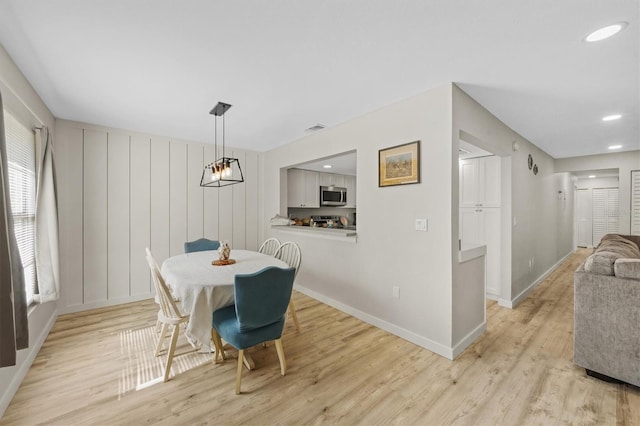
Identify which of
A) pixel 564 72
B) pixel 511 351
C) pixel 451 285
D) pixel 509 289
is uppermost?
pixel 564 72

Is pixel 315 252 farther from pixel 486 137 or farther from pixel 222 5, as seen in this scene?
pixel 222 5

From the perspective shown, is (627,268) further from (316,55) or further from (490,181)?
(316,55)

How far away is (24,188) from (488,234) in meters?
5.24

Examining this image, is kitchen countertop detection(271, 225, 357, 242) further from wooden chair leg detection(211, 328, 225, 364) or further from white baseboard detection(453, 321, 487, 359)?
wooden chair leg detection(211, 328, 225, 364)

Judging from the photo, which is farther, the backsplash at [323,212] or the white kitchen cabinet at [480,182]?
the backsplash at [323,212]

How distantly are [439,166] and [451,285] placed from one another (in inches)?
42.3

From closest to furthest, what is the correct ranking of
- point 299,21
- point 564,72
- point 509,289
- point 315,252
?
point 299,21, point 564,72, point 509,289, point 315,252

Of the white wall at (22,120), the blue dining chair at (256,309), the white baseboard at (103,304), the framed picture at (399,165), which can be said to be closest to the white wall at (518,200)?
the framed picture at (399,165)

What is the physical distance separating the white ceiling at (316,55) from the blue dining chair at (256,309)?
1595 mm

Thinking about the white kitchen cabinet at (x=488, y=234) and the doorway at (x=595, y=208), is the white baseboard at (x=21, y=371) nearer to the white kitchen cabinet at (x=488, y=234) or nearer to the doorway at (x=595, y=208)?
the white kitchen cabinet at (x=488, y=234)

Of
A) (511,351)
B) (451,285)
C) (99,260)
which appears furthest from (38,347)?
(511,351)

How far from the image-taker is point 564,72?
215 cm

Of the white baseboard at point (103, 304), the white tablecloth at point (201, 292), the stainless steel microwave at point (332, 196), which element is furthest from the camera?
the stainless steel microwave at point (332, 196)

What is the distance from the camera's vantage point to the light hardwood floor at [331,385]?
67.7 inches
